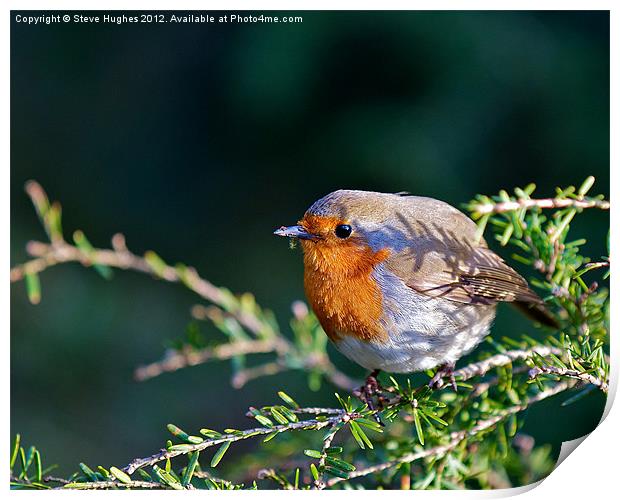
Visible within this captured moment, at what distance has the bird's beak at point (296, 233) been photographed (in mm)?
1490

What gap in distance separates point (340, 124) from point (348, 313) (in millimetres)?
684

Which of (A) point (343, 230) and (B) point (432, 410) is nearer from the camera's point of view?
(B) point (432, 410)

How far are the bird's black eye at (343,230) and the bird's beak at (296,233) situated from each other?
5 centimetres


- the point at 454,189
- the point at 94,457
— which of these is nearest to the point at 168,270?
the point at 94,457

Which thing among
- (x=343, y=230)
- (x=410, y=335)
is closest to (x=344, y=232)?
(x=343, y=230)

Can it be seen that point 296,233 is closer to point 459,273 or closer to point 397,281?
point 397,281

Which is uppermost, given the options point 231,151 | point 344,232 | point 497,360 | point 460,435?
point 231,151

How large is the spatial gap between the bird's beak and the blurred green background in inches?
16.4

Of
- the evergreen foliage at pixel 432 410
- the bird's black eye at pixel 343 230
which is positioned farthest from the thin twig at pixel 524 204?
the bird's black eye at pixel 343 230

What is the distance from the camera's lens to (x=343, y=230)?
1544mm

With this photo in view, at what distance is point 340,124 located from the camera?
203 cm

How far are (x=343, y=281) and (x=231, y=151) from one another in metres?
0.74

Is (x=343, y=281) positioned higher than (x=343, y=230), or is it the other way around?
(x=343, y=230)

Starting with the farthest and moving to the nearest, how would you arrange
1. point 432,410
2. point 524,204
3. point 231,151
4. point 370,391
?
point 231,151, point 370,391, point 432,410, point 524,204
